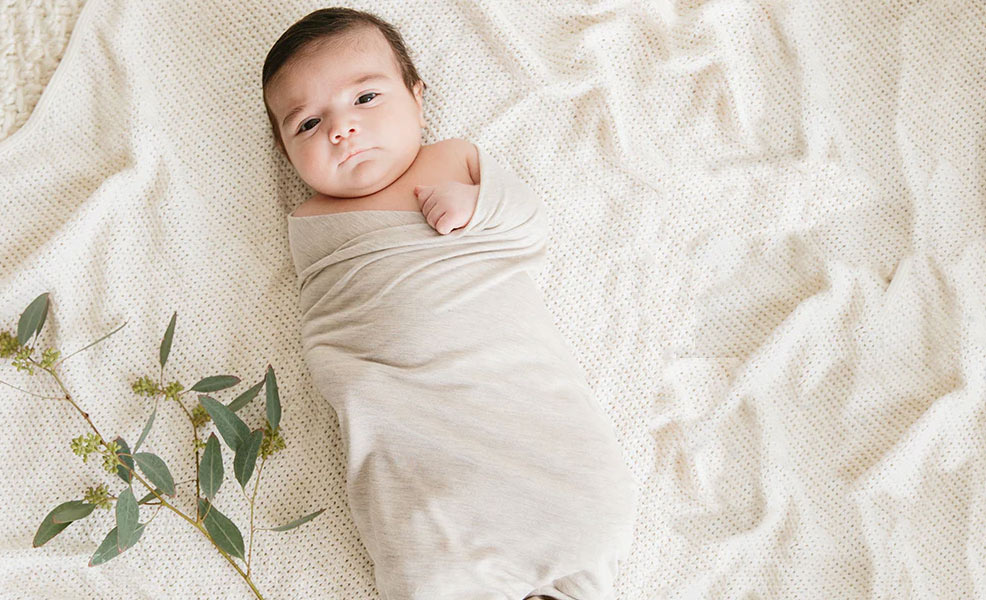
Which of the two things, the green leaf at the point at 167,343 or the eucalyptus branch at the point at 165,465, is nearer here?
the eucalyptus branch at the point at 165,465

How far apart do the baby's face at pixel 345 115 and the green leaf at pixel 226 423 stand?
46 centimetres

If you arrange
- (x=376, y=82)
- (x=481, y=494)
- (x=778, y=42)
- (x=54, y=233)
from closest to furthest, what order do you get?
(x=481, y=494), (x=376, y=82), (x=54, y=233), (x=778, y=42)

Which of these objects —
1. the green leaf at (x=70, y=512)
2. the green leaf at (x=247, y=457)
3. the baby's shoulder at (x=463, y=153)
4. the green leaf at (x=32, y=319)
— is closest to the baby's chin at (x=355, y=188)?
the baby's shoulder at (x=463, y=153)

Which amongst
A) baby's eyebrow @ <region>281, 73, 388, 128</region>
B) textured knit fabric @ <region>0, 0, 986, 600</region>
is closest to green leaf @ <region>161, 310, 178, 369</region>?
textured knit fabric @ <region>0, 0, 986, 600</region>

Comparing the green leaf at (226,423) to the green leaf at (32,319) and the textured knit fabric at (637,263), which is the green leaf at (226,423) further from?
the green leaf at (32,319)

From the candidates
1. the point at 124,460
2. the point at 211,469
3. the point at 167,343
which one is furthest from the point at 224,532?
the point at 167,343

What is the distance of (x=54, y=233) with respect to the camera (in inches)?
64.5

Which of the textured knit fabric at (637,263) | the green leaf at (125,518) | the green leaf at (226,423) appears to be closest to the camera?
the green leaf at (125,518)

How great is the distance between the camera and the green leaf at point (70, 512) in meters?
1.38

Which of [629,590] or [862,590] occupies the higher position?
[629,590]

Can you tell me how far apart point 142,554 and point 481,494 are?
715mm

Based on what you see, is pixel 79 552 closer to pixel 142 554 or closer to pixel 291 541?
pixel 142 554

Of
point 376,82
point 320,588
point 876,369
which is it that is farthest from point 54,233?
point 876,369

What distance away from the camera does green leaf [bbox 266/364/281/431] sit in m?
1.49
